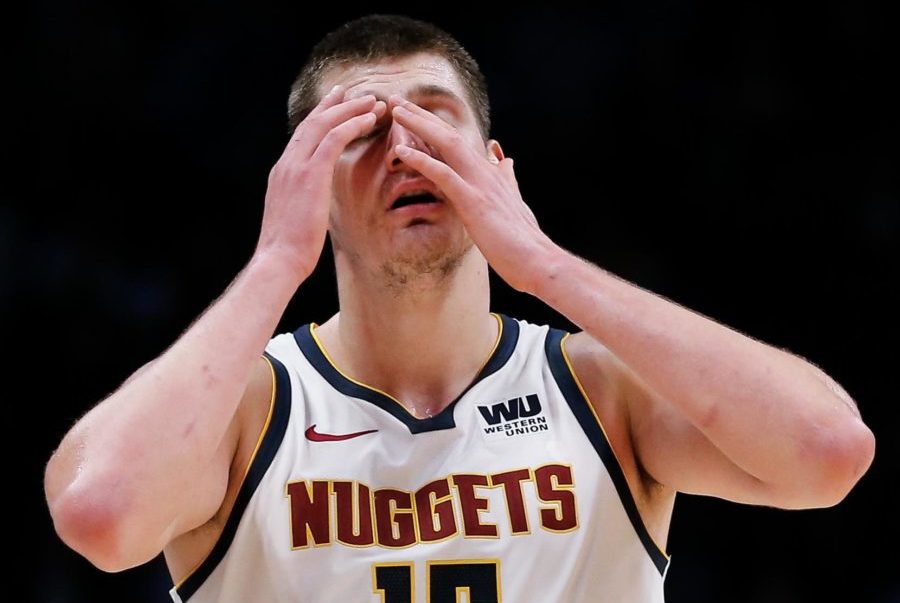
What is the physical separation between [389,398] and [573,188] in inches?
171

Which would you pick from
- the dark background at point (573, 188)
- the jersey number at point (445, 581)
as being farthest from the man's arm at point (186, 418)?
the dark background at point (573, 188)

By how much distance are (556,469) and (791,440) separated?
64 centimetres

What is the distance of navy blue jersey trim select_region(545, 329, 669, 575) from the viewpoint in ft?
9.70

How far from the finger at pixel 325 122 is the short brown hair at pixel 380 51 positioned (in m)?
0.28

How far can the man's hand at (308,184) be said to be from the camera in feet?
9.75

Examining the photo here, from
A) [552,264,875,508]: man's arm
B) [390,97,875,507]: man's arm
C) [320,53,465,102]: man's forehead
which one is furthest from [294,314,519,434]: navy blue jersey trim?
[320,53,465,102]: man's forehead

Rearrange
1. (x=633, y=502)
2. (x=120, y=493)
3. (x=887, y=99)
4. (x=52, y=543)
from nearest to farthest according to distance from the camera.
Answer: (x=120, y=493)
(x=633, y=502)
(x=52, y=543)
(x=887, y=99)

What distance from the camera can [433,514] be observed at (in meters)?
2.93

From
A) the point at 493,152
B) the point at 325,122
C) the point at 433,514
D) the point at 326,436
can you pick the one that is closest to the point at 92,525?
the point at 326,436

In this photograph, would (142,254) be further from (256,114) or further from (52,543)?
(52,543)

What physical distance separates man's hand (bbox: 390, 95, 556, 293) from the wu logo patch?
37 cm

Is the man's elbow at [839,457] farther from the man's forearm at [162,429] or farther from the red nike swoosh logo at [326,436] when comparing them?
the man's forearm at [162,429]

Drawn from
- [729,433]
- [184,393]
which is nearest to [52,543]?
[184,393]

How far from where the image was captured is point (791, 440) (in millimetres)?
2605
